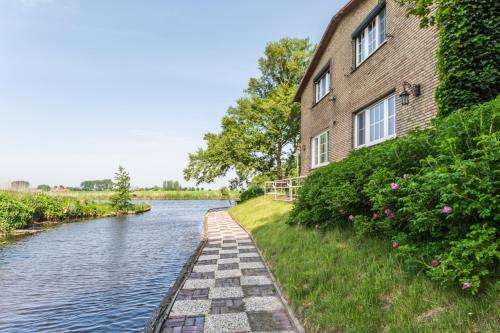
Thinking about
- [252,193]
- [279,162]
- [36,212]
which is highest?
[279,162]

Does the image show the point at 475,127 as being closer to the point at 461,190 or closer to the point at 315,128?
the point at 461,190

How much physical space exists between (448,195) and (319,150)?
12844 millimetres

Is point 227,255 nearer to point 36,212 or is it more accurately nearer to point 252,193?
point 36,212

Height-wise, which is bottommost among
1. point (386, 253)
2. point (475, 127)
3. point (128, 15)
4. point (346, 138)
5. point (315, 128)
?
point (386, 253)

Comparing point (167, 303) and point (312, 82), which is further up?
point (312, 82)

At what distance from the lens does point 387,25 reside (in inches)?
361

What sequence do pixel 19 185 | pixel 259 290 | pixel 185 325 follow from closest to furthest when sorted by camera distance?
pixel 185 325 < pixel 259 290 < pixel 19 185

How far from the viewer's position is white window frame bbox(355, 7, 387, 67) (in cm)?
976

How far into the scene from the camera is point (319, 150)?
15.2 metres

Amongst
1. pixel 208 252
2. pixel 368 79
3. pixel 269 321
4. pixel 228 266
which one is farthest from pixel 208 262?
pixel 368 79

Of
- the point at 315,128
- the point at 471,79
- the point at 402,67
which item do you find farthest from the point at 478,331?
the point at 315,128

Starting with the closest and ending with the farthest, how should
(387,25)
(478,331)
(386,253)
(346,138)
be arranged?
(478,331)
(386,253)
(387,25)
(346,138)

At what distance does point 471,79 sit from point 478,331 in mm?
4917

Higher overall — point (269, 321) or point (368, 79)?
point (368, 79)
